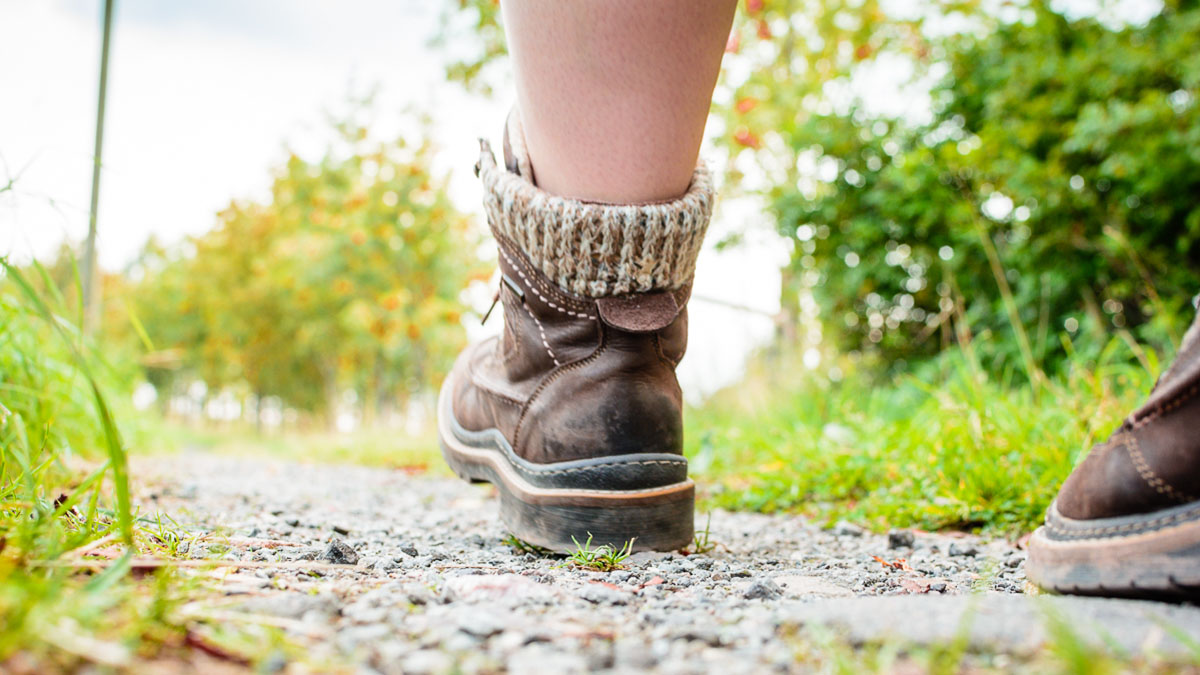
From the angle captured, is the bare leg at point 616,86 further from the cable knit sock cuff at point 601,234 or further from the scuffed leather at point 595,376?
the scuffed leather at point 595,376

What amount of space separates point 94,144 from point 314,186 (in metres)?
11.3

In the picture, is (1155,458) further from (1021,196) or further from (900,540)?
(1021,196)

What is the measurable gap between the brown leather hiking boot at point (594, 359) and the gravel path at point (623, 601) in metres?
0.10

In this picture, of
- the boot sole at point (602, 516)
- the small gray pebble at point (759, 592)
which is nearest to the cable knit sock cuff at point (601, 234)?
the boot sole at point (602, 516)

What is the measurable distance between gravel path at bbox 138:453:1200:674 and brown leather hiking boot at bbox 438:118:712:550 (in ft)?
0.32

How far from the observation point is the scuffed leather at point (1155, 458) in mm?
827

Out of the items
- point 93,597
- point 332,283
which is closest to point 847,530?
point 93,597

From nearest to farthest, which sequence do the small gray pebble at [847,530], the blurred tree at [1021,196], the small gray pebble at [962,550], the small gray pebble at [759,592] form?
the small gray pebble at [759,592] → the small gray pebble at [962,550] → the small gray pebble at [847,530] → the blurred tree at [1021,196]

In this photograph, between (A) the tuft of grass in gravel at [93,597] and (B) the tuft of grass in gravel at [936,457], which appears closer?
(A) the tuft of grass in gravel at [93,597]

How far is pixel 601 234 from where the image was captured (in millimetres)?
1250

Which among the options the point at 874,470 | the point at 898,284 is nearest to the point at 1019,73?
the point at 898,284

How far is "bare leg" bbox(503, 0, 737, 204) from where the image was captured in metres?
1.12

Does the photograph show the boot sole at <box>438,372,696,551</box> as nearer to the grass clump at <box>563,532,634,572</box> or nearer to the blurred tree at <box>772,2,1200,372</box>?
the grass clump at <box>563,532,634,572</box>

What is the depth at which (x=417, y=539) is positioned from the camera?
1.51 meters
